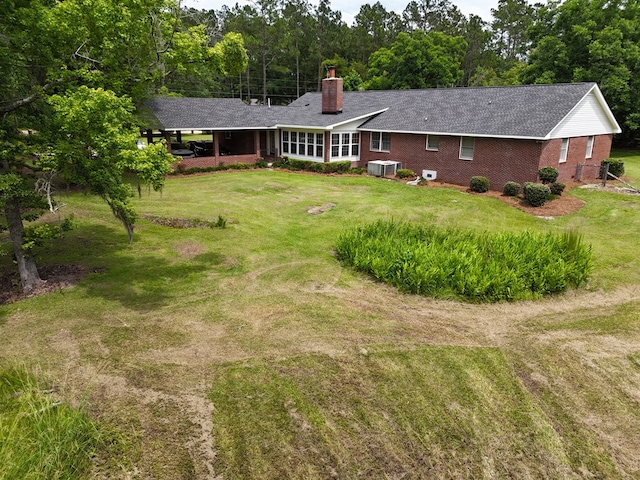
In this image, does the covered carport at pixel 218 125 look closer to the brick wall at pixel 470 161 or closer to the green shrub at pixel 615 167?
the brick wall at pixel 470 161

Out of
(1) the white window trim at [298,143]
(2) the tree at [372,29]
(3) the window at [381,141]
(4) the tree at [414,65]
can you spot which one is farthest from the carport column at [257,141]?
(2) the tree at [372,29]

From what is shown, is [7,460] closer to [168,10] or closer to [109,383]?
[109,383]

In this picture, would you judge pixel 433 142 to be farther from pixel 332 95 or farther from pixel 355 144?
pixel 332 95

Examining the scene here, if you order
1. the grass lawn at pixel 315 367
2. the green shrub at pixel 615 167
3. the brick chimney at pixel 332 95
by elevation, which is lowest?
the grass lawn at pixel 315 367

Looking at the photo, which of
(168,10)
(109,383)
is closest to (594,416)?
(109,383)

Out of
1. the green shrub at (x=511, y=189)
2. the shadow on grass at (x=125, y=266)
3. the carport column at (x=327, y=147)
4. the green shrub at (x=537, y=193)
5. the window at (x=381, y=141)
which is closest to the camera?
the shadow on grass at (x=125, y=266)

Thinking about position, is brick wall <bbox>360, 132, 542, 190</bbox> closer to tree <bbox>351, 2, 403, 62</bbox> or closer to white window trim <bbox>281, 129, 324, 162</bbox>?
white window trim <bbox>281, 129, 324, 162</bbox>

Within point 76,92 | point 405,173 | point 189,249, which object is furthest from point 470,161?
point 76,92

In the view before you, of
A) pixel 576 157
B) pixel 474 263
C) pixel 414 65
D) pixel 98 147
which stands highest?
pixel 414 65
